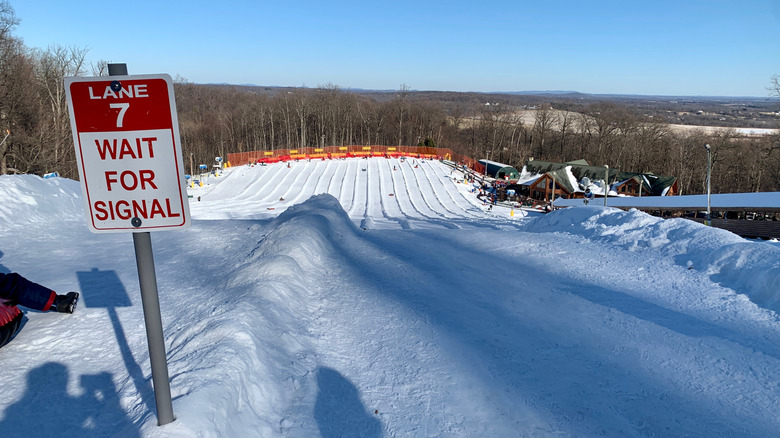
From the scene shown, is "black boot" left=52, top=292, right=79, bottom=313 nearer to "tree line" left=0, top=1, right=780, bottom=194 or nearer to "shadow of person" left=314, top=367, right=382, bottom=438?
"shadow of person" left=314, top=367, right=382, bottom=438

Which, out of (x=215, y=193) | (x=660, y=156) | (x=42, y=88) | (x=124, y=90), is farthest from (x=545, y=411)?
(x=660, y=156)

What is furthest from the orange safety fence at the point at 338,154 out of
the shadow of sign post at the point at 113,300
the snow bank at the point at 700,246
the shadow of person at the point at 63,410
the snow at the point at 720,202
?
the shadow of person at the point at 63,410

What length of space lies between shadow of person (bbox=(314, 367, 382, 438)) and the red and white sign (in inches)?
90.4

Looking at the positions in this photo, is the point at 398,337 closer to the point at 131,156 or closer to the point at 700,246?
the point at 131,156

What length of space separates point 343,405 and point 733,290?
21.6 feet

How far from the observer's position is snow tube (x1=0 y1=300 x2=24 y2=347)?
15.0 ft

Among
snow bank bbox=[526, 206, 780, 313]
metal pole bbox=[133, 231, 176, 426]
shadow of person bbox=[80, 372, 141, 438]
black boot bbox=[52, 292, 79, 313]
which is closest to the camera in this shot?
metal pole bbox=[133, 231, 176, 426]

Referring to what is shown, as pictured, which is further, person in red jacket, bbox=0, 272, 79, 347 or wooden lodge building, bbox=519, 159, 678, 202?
wooden lodge building, bbox=519, 159, 678, 202

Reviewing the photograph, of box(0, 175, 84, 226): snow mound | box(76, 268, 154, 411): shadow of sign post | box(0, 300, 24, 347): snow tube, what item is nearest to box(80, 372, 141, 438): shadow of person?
box(76, 268, 154, 411): shadow of sign post

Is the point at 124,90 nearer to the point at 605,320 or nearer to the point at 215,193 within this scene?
the point at 605,320

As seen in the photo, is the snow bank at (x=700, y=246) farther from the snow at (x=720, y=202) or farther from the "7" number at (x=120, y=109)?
the snow at (x=720, y=202)

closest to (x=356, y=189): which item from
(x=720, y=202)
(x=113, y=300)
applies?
(x=720, y=202)

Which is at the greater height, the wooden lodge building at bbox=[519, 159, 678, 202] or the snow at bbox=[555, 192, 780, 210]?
the snow at bbox=[555, 192, 780, 210]

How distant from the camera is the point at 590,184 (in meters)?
46.9
